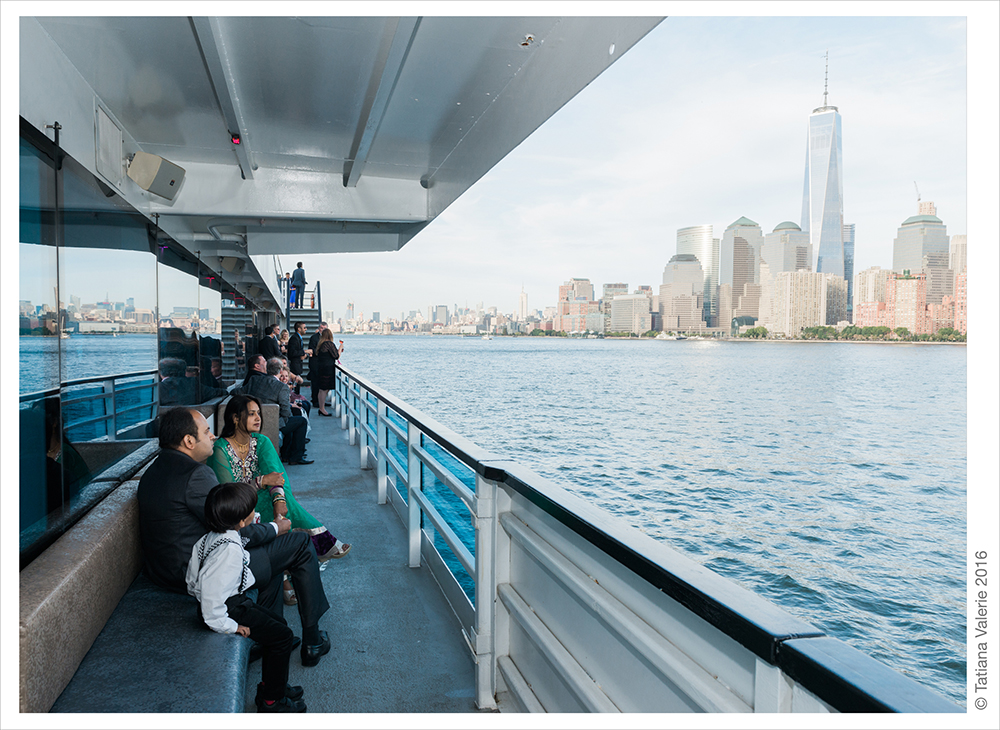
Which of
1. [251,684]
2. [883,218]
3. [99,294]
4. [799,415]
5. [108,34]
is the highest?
[883,218]

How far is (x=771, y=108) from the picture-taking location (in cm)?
6725

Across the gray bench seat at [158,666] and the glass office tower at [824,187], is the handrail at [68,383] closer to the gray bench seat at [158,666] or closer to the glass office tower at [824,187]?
the gray bench seat at [158,666]

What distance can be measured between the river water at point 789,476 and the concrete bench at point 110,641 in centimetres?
191

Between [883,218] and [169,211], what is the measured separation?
75.3m

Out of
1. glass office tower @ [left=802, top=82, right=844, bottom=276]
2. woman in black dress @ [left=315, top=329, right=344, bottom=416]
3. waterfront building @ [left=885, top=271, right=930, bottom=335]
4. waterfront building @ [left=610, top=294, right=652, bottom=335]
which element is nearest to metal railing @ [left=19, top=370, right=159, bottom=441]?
woman in black dress @ [left=315, top=329, right=344, bottom=416]

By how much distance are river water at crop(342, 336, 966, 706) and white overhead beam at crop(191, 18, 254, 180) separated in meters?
2.98

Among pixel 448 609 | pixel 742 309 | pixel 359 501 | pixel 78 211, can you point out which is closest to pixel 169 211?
pixel 78 211

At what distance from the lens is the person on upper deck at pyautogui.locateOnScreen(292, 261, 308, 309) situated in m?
18.2

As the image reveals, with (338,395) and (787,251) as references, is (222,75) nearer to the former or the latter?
(338,395)

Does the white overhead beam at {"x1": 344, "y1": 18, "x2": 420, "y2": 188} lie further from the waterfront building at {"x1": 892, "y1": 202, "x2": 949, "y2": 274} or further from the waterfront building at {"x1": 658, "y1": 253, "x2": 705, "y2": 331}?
the waterfront building at {"x1": 658, "y1": 253, "x2": 705, "y2": 331}

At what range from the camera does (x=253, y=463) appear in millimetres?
3352

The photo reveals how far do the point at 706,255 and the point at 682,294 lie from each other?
8.96 m

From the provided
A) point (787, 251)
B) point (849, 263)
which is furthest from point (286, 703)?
point (849, 263)

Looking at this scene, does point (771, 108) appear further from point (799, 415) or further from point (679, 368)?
point (799, 415)
